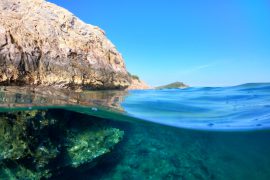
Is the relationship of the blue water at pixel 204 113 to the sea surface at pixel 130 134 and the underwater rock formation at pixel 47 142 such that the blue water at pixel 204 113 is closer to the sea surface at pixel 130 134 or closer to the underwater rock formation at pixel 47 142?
the sea surface at pixel 130 134

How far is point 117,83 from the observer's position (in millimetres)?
10656

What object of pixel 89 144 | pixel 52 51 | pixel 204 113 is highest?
pixel 52 51

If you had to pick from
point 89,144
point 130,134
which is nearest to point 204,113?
point 130,134

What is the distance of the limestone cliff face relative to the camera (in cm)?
821

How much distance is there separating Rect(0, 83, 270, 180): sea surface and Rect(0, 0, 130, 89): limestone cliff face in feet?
1.75

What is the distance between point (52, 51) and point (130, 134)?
5.07m

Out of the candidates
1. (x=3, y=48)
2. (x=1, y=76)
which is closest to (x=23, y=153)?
(x=1, y=76)

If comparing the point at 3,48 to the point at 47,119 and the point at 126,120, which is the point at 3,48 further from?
the point at 126,120

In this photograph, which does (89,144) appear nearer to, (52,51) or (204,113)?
(52,51)

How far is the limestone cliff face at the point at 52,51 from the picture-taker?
821 cm

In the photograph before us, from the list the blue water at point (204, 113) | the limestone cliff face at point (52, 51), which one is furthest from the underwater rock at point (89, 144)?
the limestone cliff face at point (52, 51)

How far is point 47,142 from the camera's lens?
7.50 meters

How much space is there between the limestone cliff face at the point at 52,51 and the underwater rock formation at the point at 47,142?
1.34 metres

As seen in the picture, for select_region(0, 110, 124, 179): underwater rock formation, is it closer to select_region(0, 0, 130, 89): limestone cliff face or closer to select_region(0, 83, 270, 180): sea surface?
select_region(0, 83, 270, 180): sea surface
